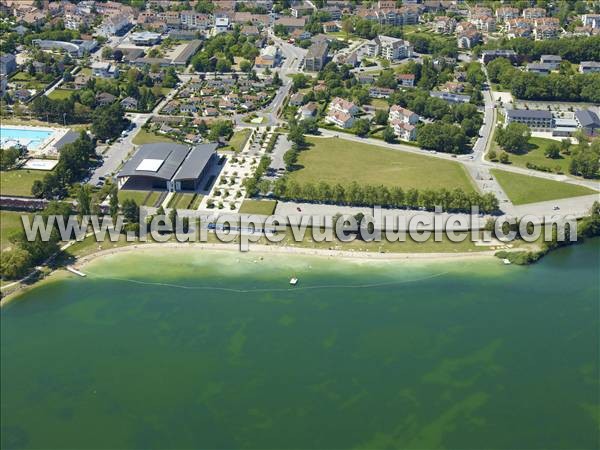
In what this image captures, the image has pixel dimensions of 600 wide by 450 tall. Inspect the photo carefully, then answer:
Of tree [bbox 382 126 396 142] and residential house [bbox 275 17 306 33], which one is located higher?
residential house [bbox 275 17 306 33]

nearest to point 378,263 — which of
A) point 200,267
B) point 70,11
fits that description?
point 200,267

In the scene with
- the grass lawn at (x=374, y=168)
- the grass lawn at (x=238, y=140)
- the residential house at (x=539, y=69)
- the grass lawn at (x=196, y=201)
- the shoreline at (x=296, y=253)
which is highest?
the residential house at (x=539, y=69)

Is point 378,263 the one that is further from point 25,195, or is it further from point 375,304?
point 25,195

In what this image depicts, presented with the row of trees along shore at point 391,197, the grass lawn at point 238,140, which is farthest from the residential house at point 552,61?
the grass lawn at point 238,140

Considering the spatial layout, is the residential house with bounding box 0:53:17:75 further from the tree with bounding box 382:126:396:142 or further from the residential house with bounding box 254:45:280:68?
the tree with bounding box 382:126:396:142

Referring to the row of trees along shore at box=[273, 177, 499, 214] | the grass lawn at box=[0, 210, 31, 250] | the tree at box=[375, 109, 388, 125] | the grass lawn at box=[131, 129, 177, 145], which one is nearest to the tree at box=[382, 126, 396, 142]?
the tree at box=[375, 109, 388, 125]

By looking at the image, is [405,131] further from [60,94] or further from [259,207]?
[60,94]

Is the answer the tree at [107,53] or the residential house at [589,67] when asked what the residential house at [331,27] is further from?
the residential house at [589,67]
